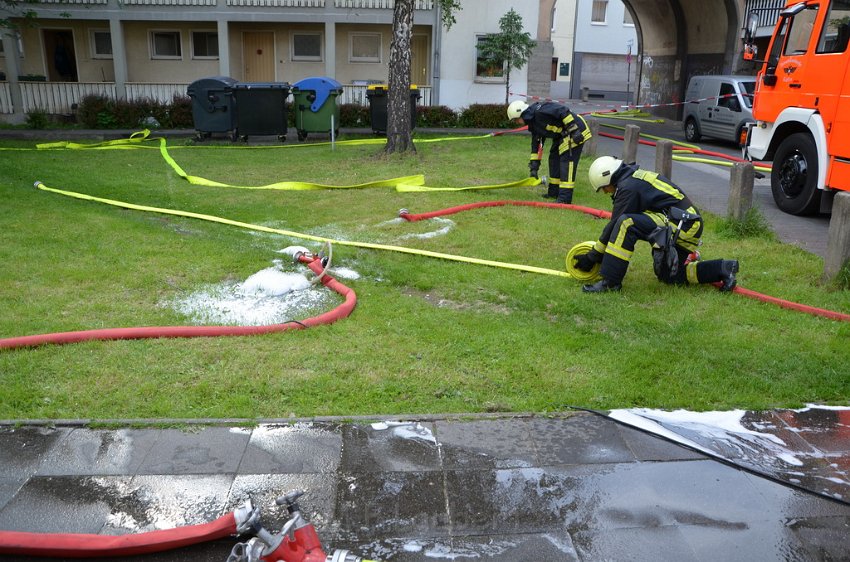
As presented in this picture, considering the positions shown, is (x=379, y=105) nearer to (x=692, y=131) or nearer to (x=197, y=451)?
(x=692, y=131)

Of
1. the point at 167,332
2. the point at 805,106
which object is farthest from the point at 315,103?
the point at 167,332

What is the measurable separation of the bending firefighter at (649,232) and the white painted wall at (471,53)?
57.9ft

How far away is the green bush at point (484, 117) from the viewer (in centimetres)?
2172

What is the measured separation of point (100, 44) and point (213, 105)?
370 inches

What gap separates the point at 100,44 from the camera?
24.3 meters

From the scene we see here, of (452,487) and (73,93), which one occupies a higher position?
(73,93)

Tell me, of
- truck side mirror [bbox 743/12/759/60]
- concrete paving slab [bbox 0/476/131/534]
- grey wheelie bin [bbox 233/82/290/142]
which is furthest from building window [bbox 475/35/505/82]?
concrete paving slab [bbox 0/476/131/534]

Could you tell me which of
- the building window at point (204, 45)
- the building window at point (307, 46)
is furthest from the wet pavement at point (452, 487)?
the building window at point (204, 45)

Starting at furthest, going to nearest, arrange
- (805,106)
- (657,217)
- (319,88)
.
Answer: (319,88), (805,106), (657,217)

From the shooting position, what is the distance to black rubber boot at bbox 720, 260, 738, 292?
627cm

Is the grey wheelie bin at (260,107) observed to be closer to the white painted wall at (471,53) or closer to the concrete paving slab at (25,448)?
the white painted wall at (471,53)

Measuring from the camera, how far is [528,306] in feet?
19.7

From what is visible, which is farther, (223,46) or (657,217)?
(223,46)

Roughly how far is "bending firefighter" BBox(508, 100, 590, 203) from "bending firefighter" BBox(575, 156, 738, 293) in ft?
11.3
